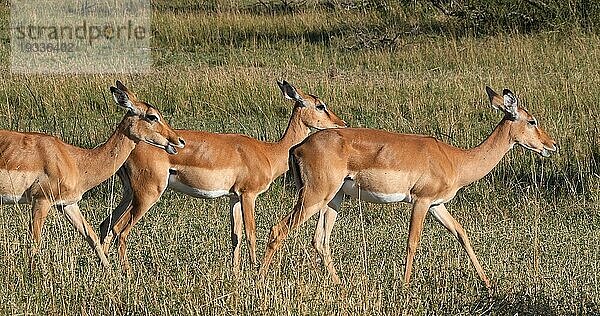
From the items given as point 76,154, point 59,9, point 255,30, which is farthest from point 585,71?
point 59,9

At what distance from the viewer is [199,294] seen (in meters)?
5.23

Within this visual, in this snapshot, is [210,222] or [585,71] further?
[585,71]

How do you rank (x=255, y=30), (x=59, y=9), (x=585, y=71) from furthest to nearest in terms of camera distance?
(x=59, y=9) → (x=255, y=30) → (x=585, y=71)

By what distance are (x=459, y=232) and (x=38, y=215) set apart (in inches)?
96.0

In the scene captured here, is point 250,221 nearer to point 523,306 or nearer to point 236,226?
point 236,226

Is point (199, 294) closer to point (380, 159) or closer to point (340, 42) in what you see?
point (380, 159)

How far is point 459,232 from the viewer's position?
22.0 feet

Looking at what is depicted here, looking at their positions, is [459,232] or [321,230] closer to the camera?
[459,232]

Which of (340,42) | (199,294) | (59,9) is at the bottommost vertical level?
(59,9)

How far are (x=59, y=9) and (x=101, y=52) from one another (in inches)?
225

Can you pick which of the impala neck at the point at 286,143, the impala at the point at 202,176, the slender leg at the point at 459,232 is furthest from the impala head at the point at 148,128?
the slender leg at the point at 459,232

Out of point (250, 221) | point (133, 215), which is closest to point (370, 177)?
point (250, 221)

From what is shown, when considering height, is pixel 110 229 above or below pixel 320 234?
below

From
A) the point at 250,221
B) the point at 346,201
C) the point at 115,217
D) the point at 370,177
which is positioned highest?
the point at 370,177
